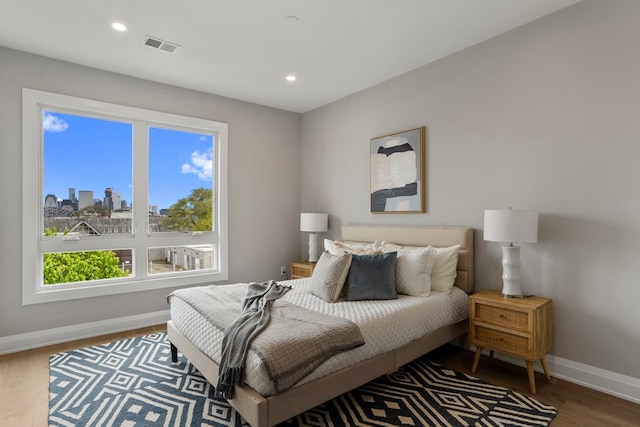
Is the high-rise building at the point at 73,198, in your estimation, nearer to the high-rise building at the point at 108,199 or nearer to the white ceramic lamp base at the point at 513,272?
the high-rise building at the point at 108,199

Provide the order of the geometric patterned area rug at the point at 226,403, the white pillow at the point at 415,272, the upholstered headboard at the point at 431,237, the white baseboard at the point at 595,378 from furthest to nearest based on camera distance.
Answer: the upholstered headboard at the point at 431,237, the white pillow at the point at 415,272, the white baseboard at the point at 595,378, the geometric patterned area rug at the point at 226,403

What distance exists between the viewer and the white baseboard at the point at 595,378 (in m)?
2.36

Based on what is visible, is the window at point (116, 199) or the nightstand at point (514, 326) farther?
the window at point (116, 199)

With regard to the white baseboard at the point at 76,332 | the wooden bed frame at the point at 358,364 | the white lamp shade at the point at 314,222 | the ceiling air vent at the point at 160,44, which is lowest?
the white baseboard at the point at 76,332

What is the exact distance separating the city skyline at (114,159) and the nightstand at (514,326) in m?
3.55

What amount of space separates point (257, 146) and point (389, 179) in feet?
6.64

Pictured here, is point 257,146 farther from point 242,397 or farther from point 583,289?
point 583,289

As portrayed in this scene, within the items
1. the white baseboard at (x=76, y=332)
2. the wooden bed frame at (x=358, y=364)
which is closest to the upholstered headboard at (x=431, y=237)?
the wooden bed frame at (x=358, y=364)

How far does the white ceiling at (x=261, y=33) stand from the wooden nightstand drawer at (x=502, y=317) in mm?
2317

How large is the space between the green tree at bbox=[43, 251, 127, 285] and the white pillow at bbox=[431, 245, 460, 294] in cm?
341

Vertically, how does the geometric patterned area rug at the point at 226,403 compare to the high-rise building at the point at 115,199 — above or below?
below

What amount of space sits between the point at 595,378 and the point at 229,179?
422cm

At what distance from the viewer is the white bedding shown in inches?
78.7

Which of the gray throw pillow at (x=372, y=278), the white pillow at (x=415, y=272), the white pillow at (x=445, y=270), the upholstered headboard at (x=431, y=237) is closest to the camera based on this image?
the gray throw pillow at (x=372, y=278)
